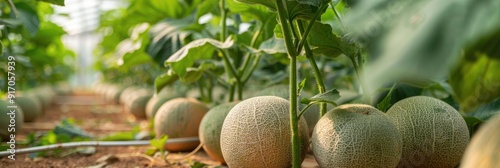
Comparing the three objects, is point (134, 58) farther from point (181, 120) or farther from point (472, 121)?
point (472, 121)

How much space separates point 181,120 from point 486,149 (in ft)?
7.59

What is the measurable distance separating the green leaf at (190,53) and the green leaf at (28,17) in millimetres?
1008

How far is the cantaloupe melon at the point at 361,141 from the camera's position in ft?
6.23

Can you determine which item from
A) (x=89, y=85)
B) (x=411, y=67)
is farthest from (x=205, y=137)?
(x=89, y=85)

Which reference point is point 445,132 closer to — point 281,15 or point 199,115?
point 281,15

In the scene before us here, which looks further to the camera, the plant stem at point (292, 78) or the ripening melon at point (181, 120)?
the ripening melon at point (181, 120)

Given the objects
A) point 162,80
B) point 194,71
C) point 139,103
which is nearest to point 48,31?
point 139,103

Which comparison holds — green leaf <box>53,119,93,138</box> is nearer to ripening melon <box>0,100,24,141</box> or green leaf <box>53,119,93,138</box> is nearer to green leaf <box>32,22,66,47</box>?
ripening melon <box>0,100,24,141</box>

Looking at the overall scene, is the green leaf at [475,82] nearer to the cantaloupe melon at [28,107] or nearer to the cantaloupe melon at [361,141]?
the cantaloupe melon at [361,141]

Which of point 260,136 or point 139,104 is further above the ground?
point 260,136

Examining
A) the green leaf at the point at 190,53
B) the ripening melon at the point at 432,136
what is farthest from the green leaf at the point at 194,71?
the ripening melon at the point at 432,136

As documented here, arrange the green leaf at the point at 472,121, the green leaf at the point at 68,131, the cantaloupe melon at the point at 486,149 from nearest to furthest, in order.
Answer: the cantaloupe melon at the point at 486,149
the green leaf at the point at 472,121
the green leaf at the point at 68,131

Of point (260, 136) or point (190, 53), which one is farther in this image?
point (190, 53)

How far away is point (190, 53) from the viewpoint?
269 cm
